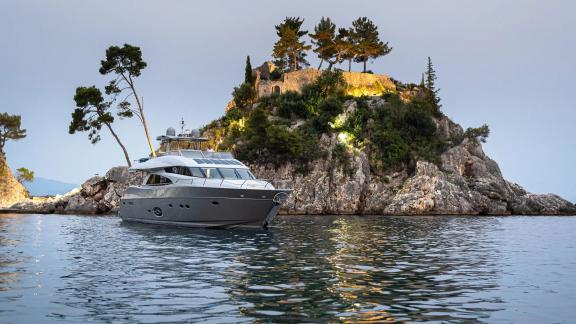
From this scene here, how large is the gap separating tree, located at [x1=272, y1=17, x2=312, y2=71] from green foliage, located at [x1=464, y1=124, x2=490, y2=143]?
28.2 m

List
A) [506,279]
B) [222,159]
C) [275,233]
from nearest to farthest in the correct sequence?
1. [506,279]
2. [275,233]
3. [222,159]

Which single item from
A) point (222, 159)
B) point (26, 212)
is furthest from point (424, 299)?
point (26, 212)

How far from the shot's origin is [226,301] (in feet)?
38.1

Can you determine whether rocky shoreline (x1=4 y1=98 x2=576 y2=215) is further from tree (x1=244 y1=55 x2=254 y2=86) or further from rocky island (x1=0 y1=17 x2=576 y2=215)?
tree (x1=244 y1=55 x2=254 y2=86)

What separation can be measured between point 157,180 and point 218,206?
22.6 feet

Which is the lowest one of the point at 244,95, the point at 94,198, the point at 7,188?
the point at 94,198

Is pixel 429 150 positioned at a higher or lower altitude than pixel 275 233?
higher

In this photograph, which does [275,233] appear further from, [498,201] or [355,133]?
[498,201]

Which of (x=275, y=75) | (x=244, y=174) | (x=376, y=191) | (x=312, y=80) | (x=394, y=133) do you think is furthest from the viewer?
A: (x=275, y=75)

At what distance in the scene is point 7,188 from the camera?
73.1 metres

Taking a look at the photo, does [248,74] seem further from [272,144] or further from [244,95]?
[272,144]

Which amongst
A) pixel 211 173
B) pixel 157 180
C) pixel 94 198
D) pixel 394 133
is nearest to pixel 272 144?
pixel 394 133

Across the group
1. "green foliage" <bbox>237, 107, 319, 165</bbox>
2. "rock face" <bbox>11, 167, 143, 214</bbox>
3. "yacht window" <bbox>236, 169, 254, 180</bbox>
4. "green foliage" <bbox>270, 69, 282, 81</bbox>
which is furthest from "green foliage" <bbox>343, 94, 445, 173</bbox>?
"yacht window" <bbox>236, 169, 254, 180</bbox>

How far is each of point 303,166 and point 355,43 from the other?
3285 centimetres
